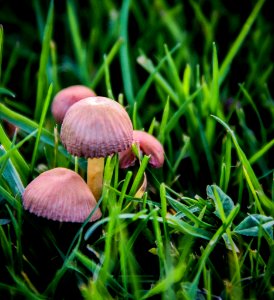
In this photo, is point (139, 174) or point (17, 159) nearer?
point (139, 174)

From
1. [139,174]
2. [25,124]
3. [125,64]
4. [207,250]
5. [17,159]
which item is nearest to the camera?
[207,250]

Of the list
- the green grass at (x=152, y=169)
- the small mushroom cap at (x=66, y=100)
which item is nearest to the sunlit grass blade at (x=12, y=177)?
the green grass at (x=152, y=169)

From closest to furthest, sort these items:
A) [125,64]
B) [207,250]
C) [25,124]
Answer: [207,250] → [25,124] → [125,64]

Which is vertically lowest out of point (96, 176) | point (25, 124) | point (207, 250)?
point (207, 250)

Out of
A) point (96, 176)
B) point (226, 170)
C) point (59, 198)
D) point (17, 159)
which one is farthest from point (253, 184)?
point (17, 159)

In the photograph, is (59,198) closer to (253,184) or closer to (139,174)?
(139,174)

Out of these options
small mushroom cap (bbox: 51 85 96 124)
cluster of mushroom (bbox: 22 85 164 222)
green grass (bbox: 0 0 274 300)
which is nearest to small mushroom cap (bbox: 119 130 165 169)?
green grass (bbox: 0 0 274 300)

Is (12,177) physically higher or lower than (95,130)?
lower
